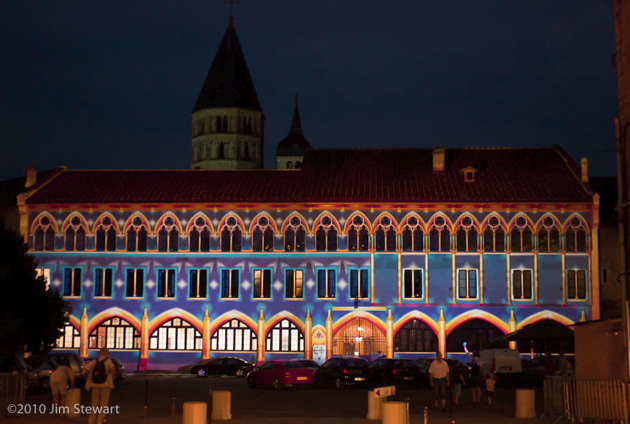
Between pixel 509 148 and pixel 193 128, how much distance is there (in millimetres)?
43850

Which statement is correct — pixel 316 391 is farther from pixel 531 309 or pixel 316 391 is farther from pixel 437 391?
pixel 531 309

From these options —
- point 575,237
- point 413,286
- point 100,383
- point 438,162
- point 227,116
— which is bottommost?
point 100,383

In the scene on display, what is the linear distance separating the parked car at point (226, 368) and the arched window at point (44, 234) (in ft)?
50.3

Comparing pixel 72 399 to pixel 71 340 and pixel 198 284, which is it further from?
pixel 71 340

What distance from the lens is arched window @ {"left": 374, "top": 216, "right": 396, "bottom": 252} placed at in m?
54.9

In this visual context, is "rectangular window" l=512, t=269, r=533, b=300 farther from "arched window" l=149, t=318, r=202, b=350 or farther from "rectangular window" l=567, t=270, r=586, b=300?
"arched window" l=149, t=318, r=202, b=350

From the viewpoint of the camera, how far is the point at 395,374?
1542 inches

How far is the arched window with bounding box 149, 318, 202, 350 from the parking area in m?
14.1

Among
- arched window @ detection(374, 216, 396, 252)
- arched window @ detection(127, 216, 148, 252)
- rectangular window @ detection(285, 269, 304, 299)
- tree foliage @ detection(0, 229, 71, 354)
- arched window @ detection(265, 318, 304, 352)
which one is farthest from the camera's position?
arched window @ detection(127, 216, 148, 252)

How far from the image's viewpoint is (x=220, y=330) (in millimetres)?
55438

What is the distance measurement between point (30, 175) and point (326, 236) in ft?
70.5

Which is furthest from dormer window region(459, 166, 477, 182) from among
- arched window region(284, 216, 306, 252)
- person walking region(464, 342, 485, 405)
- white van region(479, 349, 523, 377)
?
person walking region(464, 342, 485, 405)

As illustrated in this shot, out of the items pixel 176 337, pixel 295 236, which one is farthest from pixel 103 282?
pixel 295 236

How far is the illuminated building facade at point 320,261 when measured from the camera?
177 ft
